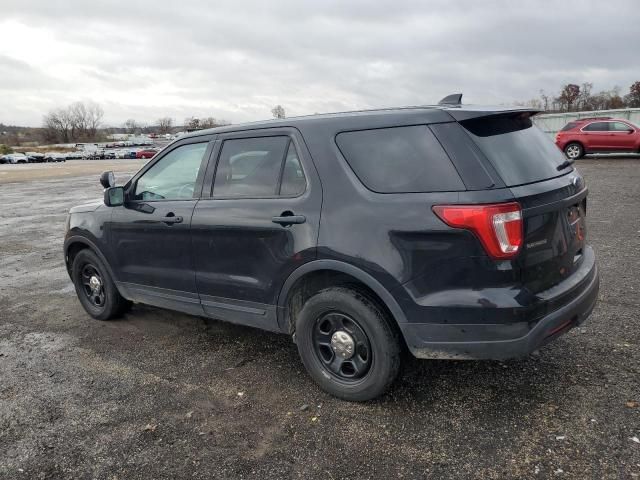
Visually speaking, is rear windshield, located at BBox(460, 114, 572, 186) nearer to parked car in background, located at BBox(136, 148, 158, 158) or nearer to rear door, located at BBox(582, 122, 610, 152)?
rear door, located at BBox(582, 122, 610, 152)

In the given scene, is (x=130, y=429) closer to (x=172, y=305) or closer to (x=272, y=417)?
(x=272, y=417)

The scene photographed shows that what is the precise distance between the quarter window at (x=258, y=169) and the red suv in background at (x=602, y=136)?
19238 millimetres

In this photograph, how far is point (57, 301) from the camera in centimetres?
576

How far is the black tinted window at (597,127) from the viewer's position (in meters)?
19.8

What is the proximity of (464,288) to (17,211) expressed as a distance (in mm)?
14799

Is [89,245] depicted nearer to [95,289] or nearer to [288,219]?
[95,289]

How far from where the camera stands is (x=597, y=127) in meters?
20.0

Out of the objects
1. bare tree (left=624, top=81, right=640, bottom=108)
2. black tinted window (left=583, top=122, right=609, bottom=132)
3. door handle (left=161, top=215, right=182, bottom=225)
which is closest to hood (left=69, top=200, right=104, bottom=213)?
door handle (left=161, top=215, right=182, bottom=225)

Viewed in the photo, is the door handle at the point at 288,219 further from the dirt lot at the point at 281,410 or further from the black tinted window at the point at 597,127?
the black tinted window at the point at 597,127

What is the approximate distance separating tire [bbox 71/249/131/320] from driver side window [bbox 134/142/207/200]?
0.93 metres

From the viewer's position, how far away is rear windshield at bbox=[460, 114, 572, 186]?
2.88m

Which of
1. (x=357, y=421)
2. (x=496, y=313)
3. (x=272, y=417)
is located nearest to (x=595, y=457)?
(x=496, y=313)

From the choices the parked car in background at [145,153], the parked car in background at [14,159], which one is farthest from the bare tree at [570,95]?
the parked car in background at [14,159]

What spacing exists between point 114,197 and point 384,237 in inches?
106
